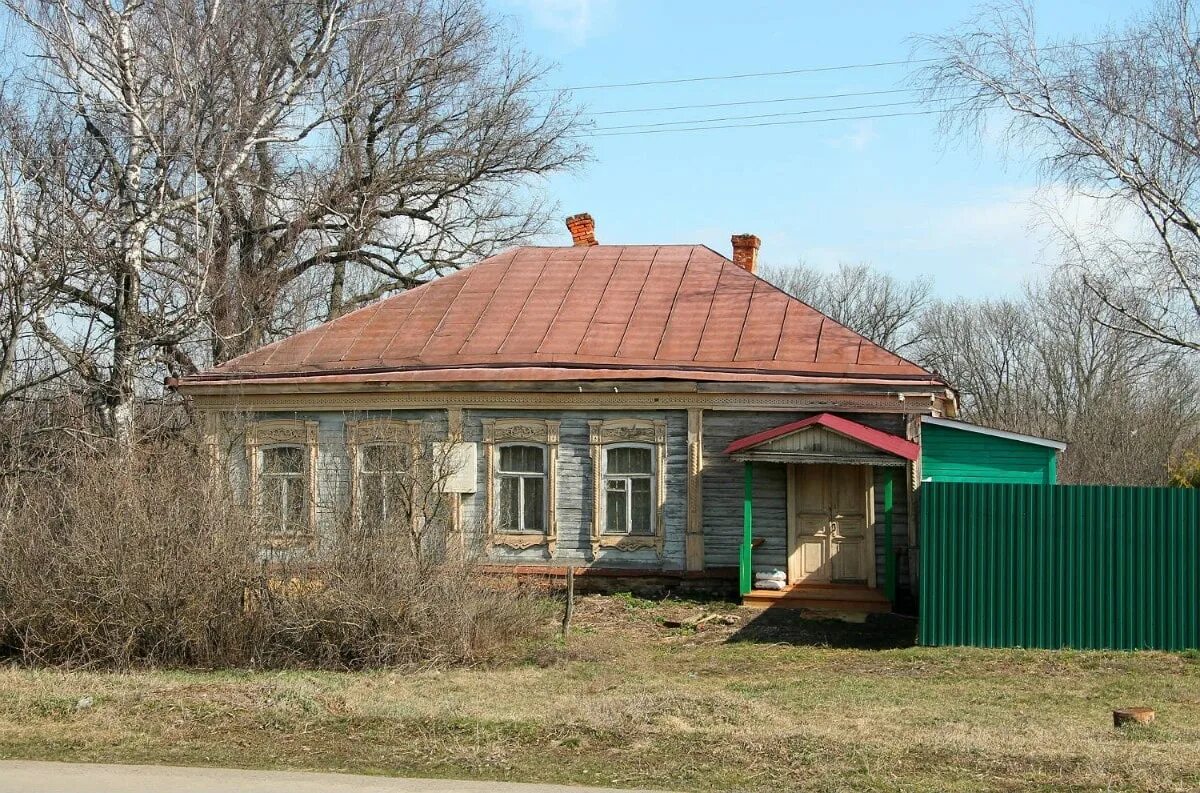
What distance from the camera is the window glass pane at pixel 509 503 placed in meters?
19.5

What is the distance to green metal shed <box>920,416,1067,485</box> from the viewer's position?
18.1 m

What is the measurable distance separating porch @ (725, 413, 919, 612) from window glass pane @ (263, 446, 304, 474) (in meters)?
6.95

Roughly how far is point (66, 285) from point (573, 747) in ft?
45.0

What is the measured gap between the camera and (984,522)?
13758 millimetres

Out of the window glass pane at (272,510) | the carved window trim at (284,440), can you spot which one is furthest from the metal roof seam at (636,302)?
the window glass pane at (272,510)

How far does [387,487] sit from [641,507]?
470 centimetres

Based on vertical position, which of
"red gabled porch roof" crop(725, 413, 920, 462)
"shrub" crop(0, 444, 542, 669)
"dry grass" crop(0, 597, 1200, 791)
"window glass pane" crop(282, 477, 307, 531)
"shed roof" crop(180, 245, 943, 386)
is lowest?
"dry grass" crop(0, 597, 1200, 791)

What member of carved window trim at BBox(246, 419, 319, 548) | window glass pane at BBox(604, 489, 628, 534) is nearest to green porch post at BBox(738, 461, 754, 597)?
window glass pane at BBox(604, 489, 628, 534)

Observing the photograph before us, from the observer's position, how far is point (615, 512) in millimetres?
19125

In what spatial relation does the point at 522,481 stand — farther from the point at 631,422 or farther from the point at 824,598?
the point at 824,598

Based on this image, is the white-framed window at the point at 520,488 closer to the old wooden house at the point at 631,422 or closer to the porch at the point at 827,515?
the old wooden house at the point at 631,422

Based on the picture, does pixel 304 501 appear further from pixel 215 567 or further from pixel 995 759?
pixel 995 759

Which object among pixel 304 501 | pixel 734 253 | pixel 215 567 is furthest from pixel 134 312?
pixel 734 253

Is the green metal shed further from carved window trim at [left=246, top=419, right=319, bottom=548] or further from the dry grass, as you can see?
carved window trim at [left=246, top=419, right=319, bottom=548]
